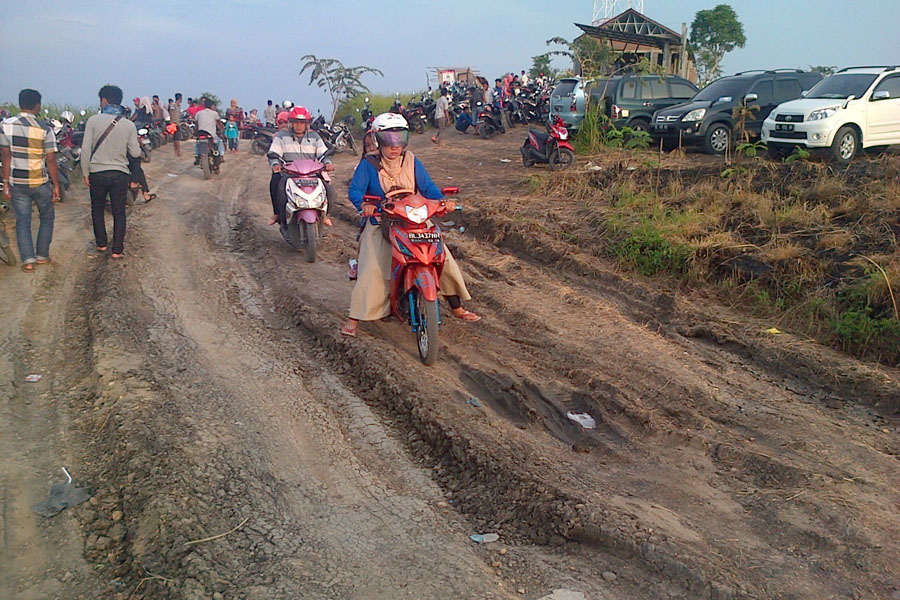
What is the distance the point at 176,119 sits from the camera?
22672 millimetres

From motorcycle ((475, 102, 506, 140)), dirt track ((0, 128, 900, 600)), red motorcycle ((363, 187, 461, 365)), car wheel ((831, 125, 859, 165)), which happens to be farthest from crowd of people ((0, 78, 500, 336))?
motorcycle ((475, 102, 506, 140))

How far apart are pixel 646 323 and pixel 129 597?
15.5 ft

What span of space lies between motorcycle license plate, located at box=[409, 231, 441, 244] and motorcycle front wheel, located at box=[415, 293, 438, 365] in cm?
41

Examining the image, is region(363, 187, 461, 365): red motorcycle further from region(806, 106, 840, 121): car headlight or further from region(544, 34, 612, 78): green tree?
region(544, 34, 612, 78): green tree

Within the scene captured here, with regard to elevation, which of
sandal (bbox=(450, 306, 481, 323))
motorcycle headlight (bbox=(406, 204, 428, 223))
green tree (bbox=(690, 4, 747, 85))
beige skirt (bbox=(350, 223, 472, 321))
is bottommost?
sandal (bbox=(450, 306, 481, 323))

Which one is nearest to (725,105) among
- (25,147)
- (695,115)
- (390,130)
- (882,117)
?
(695,115)

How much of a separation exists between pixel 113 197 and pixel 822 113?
10342 mm

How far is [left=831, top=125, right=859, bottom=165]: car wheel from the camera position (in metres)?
11.1

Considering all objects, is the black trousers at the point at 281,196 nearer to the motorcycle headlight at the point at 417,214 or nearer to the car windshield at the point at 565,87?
the motorcycle headlight at the point at 417,214

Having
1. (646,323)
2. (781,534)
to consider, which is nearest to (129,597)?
(781,534)

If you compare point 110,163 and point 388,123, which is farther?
point 110,163

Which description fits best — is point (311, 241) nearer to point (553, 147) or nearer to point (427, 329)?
point (427, 329)

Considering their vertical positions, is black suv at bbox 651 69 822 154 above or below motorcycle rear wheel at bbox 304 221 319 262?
above

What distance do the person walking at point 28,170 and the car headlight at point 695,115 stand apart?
11.0 metres
